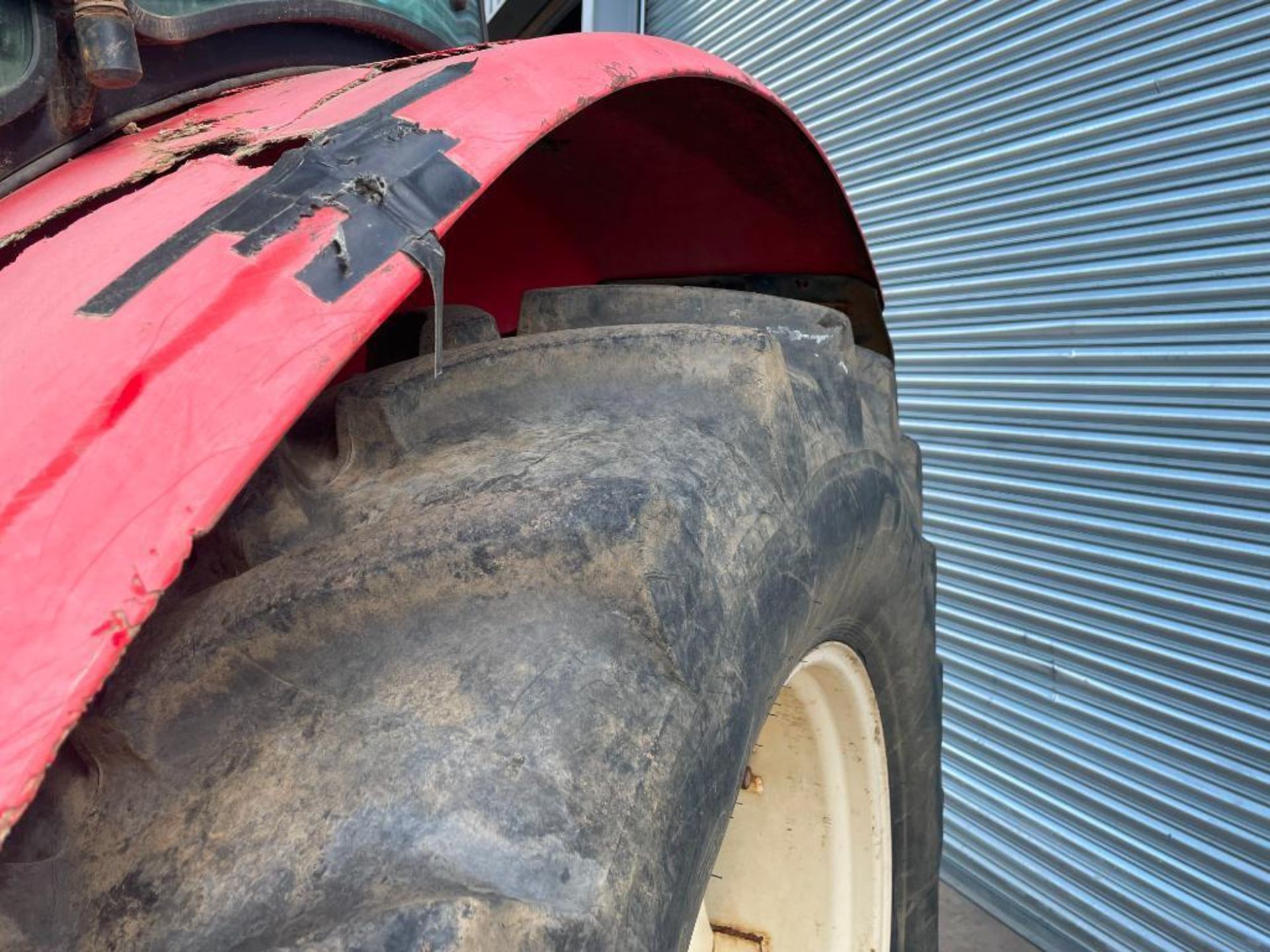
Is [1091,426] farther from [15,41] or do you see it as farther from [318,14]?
[15,41]

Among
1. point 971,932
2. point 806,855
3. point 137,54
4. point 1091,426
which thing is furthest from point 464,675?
point 971,932

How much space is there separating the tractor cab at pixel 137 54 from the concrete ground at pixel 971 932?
189 centimetres

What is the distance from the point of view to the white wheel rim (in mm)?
1111

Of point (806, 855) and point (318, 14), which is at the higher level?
point (318, 14)

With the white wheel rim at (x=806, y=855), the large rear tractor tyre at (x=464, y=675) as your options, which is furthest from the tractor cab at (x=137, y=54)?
the white wheel rim at (x=806, y=855)

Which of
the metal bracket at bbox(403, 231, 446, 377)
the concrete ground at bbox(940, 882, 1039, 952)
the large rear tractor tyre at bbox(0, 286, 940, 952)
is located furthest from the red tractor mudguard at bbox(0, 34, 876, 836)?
the concrete ground at bbox(940, 882, 1039, 952)

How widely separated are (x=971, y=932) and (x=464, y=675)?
5.90 ft

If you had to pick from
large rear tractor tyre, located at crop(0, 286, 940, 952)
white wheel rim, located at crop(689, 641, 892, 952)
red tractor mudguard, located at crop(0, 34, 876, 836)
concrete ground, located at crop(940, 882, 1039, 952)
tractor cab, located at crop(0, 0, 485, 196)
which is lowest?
concrete ground, located at crop(940, 882, 1039, 952)

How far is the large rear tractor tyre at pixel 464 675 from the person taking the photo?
0.49 metres

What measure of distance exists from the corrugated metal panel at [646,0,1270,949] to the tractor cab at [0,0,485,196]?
1.29 meters

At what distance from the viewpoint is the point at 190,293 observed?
45 cm

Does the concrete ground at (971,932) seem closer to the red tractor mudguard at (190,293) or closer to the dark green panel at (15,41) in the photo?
the red tractor mudguard at (190,293)

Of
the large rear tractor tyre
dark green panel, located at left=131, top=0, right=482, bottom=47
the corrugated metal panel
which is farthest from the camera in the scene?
the corrugated metal panel

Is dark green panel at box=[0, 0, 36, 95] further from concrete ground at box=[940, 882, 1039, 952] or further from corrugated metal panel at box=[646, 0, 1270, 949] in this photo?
concrete ground at box=[940, 882, 1039, 952]
